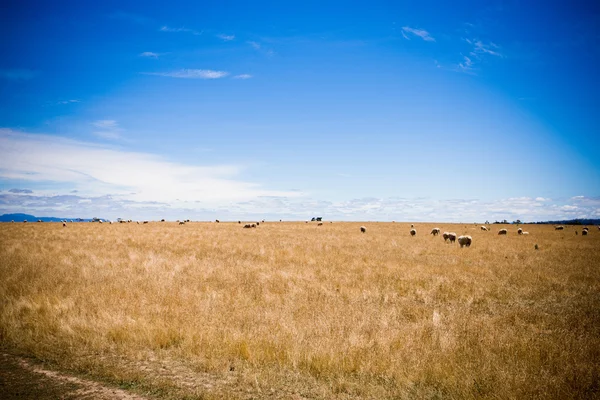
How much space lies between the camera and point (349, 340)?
5910mm

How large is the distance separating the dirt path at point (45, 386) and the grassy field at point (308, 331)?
0.82ft

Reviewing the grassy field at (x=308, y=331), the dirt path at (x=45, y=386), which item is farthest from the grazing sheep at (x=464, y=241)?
the dirt path at (x=45, y=386)

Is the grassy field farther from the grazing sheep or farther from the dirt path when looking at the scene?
the grazing sheep

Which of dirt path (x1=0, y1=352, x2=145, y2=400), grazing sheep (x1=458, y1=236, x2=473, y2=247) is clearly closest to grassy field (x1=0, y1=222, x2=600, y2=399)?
dirt path (x1=0, y1=352, x2=145, y2=400)

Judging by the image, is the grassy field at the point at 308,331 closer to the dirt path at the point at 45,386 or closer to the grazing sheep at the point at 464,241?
the dirt path at the point at 45,386

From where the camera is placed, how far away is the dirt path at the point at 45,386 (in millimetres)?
4238

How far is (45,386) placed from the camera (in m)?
4.48

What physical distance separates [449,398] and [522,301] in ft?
23.8

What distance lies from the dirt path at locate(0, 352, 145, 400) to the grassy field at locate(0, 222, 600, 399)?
0.25m

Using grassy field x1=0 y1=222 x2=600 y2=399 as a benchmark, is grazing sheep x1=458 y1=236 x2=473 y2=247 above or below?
above

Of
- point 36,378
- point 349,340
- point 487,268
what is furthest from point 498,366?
point 487,268

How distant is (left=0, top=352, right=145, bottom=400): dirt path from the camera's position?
4.24m

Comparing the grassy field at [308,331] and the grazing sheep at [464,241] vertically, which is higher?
the grazing sheep at [464,241]

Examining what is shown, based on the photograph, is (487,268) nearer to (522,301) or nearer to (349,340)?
(522,301)
